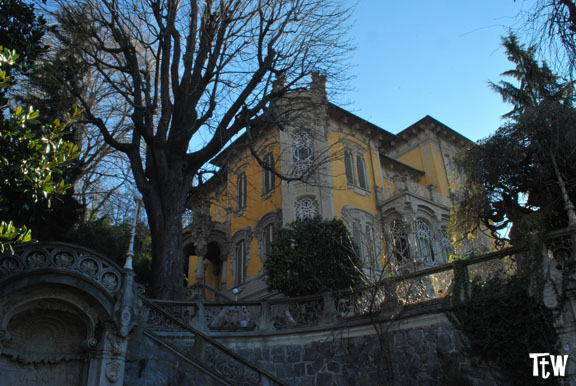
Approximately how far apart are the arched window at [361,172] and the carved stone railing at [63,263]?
1552 centimetres

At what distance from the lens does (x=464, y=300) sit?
372 inches

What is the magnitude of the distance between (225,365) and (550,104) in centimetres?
923

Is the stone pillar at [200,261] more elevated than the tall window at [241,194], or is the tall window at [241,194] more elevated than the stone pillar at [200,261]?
the tall window at [241,194]

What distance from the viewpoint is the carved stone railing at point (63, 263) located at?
25.6 feet

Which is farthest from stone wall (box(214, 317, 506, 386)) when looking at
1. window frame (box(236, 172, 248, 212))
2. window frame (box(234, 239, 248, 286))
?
window frame (box(236, 172, 248, 212))

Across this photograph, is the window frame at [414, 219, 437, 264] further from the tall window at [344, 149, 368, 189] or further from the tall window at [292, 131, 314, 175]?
the tall window at [292, 131, 314, 175]

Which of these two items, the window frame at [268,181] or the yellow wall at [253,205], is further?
the window frame at [268,181]

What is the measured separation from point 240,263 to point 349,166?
723 centimetres

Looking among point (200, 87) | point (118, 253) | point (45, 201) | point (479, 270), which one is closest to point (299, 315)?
point (479, 270)

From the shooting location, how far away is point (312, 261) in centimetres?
1464

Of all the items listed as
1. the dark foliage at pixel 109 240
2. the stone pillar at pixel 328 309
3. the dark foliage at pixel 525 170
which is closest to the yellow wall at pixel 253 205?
the dark foliage at pixel 109 240

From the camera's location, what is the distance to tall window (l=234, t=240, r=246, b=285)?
2202cm

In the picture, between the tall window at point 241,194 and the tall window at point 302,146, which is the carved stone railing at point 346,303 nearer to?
the tall window at point 302,146

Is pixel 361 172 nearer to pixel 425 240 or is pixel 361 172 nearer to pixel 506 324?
pixel 425 240
